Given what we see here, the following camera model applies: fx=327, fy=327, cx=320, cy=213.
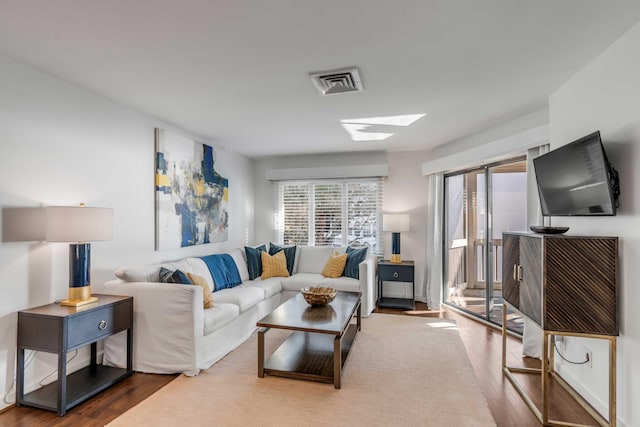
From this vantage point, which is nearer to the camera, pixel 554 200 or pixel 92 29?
pixel 92 29

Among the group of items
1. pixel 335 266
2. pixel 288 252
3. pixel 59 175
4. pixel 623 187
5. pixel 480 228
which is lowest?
pixel 335 266

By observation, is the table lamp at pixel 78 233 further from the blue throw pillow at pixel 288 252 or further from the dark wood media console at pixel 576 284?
the dark wood media console at pixel 576 284

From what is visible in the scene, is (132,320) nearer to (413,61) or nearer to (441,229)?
(413,61)

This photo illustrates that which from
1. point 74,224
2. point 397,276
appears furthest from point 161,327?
point 397,276

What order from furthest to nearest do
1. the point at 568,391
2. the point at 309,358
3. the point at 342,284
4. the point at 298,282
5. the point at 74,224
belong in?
the point at 298,282 < the point at 342,284 < the point at 309,358 < the point at 568,391 < the point at 74,224

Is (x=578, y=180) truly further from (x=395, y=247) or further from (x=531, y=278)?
(x=395, y=247)

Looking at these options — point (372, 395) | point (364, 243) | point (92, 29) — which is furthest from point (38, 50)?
point (364, 243)

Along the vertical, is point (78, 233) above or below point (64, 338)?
above

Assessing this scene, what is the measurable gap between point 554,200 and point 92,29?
3.31 metres

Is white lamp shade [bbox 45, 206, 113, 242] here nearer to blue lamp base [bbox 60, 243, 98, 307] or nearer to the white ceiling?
blue lamp base [bbox 60, 243, 98, 307]

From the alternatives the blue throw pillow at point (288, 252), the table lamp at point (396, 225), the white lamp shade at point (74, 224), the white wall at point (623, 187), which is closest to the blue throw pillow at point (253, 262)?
the blue throw pillow at point (288, 252)

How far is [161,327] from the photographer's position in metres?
2.67

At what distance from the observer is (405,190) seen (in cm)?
511

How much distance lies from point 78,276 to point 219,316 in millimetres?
1119
